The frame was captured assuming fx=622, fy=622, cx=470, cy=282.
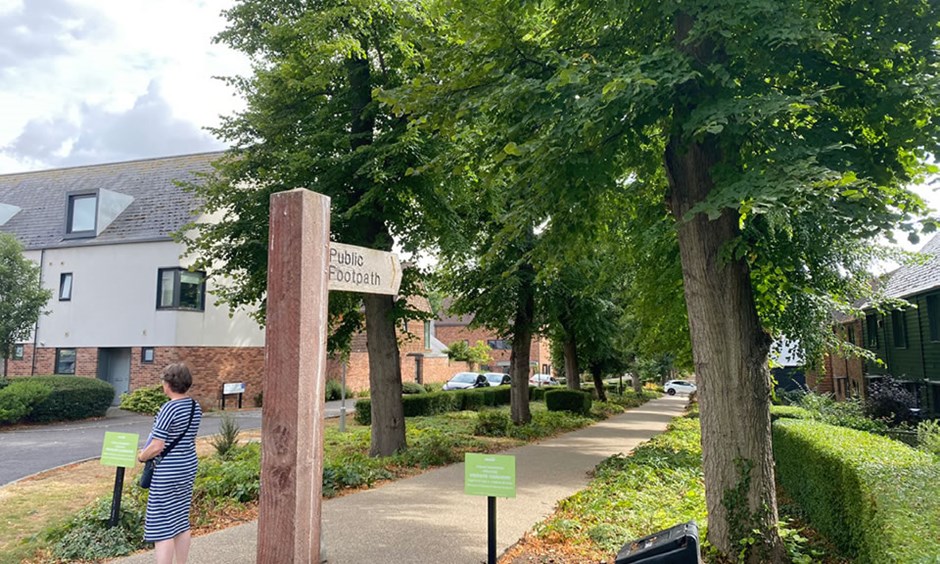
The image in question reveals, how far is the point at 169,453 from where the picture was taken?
4938mm

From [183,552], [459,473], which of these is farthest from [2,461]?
[183,552]

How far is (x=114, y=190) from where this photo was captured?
28219 millimetres

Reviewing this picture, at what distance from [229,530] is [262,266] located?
6.02m

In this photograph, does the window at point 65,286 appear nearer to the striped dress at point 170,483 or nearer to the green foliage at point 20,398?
the green foliage at point 20,398

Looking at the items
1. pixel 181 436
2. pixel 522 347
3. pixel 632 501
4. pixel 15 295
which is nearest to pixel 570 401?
pixel 522 347

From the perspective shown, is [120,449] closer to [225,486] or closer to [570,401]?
[225,486]

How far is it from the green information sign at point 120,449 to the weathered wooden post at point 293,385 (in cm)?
409

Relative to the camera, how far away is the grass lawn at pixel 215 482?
7422mm

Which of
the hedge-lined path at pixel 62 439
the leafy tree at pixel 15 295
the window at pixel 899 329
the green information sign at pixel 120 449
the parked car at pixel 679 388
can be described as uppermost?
the leafy tree at pixel 15 295

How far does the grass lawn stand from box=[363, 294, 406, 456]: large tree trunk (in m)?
0.44

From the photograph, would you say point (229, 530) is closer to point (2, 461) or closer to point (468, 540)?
point (468, 540)

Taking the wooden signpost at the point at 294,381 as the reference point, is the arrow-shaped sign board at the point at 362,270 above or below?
above

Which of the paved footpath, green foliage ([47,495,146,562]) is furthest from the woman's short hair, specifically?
green foliage ([47,495,146,562])

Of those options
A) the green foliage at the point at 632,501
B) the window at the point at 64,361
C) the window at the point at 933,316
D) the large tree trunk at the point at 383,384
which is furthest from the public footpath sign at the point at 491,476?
the window at the point at 64,361
